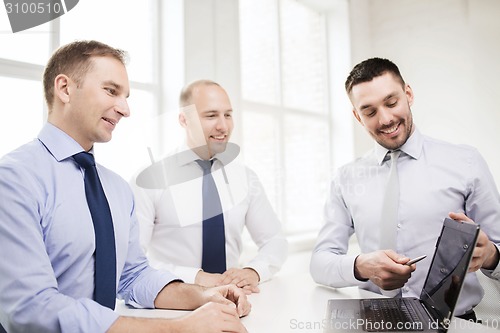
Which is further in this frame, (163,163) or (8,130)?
(163,163)

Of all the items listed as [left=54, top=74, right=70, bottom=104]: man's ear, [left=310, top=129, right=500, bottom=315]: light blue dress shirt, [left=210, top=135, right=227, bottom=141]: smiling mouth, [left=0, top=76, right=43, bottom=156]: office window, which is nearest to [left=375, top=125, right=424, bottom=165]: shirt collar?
[left=310, top=129, right=500, bottom=315]: light blue dress shirt

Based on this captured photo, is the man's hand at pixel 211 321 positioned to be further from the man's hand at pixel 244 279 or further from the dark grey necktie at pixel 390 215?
the dark grey necktie at pixel 390 215

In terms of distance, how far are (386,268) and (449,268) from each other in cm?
33

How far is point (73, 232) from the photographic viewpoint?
119 cm

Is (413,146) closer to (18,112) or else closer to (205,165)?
(205,165)

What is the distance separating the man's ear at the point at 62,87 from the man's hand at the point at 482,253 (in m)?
1.31

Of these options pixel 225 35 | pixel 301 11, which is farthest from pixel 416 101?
pixel 225 35

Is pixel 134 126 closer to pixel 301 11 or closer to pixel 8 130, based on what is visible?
pixel 8 130

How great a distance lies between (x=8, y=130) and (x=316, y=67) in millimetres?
3059

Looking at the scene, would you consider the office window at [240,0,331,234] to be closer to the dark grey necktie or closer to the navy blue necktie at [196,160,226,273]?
the navy blue necktie at [196,160,226,273]

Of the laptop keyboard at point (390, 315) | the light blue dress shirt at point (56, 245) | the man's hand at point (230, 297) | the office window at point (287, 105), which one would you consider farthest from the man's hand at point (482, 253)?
the office window at point (287, 105)

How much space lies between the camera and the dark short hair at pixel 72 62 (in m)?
1.34

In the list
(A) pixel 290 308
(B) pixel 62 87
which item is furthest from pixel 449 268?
(B) pixel 62 87

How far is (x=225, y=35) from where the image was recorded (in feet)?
9.46
